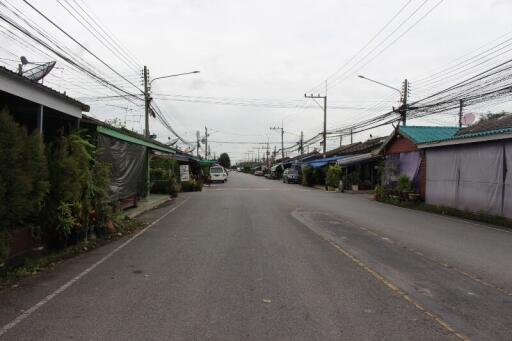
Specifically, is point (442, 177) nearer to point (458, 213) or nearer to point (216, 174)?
point (458, 213)

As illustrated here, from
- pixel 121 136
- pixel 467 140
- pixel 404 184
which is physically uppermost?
pixel 467 140

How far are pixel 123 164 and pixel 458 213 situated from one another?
13249mm

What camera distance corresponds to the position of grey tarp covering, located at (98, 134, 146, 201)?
46.6 feet

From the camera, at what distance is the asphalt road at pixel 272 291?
4.85 m

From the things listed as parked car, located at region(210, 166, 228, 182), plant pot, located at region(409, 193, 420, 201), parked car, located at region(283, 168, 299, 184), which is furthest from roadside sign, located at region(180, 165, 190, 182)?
parked car, located at region(283, 168, 299, 184)

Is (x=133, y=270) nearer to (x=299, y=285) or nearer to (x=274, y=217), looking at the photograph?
(x=299, y=285)

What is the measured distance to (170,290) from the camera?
6355mm

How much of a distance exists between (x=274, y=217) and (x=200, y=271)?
8.60 metres

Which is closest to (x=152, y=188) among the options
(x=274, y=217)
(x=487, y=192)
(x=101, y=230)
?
(x=274, y=217)

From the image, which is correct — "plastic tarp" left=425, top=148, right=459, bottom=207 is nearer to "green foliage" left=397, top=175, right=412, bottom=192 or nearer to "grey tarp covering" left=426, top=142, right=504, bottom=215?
"grey tarp covering" left=426, top=142, right=504, bottom=215

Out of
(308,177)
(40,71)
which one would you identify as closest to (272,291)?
(40,71)

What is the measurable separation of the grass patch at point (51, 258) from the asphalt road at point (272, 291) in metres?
0.27

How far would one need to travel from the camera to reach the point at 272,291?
6305 mm

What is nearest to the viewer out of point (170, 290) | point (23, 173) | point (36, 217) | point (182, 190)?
point (170, 290)
